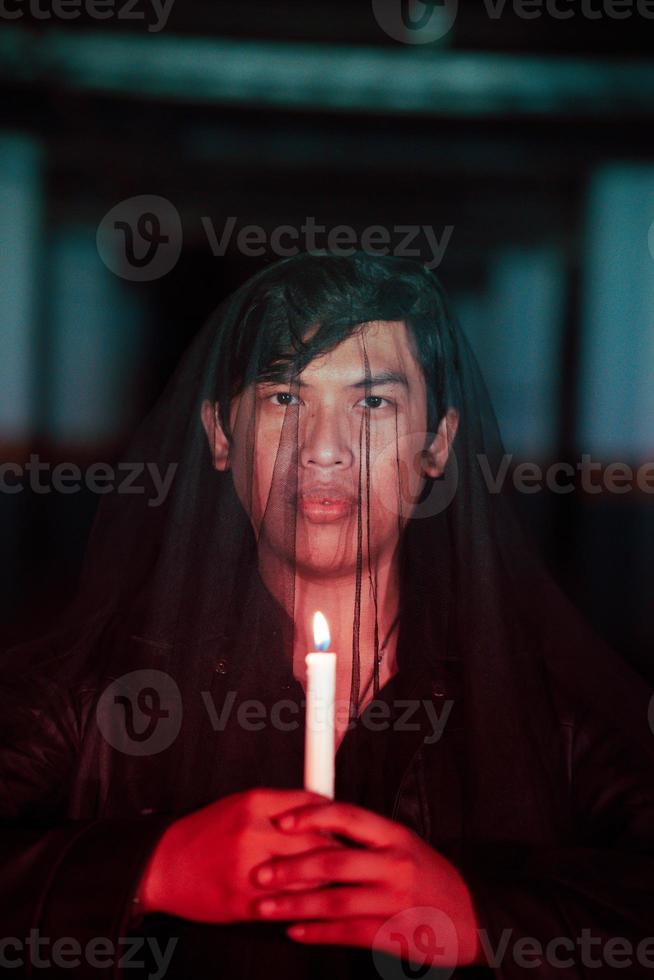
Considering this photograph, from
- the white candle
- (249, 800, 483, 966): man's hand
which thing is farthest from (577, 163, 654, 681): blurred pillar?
the white candle

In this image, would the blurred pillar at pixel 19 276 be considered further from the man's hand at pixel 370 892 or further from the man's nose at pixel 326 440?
the man's hand at pixel 370 892

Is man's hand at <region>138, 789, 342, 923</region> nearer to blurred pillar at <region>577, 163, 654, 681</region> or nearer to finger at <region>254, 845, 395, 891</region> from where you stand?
finger at <region>254, 845, 395, 891</region>

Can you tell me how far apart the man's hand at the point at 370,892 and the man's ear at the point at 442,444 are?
412 millimetres

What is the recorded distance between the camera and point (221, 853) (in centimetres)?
79

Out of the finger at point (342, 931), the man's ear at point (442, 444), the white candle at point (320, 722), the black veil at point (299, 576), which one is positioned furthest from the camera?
the man's ear at point (442, 444)

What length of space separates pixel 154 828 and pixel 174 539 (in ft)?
1.02

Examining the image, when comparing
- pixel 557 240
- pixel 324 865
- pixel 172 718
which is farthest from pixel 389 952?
pixel 557 240

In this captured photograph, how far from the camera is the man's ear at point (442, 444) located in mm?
1054

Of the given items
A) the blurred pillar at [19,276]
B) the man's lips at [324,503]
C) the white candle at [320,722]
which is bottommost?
the white candle at [320,722]

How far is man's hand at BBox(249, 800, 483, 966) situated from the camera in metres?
0.76

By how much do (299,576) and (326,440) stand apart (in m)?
0.16

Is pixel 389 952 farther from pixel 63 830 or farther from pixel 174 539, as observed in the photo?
pixel 174 539

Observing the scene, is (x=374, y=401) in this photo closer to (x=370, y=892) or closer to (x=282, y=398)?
(x=282, y=398)

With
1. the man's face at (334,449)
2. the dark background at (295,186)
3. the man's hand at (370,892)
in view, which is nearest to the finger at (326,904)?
the man's hand at (370,892)
